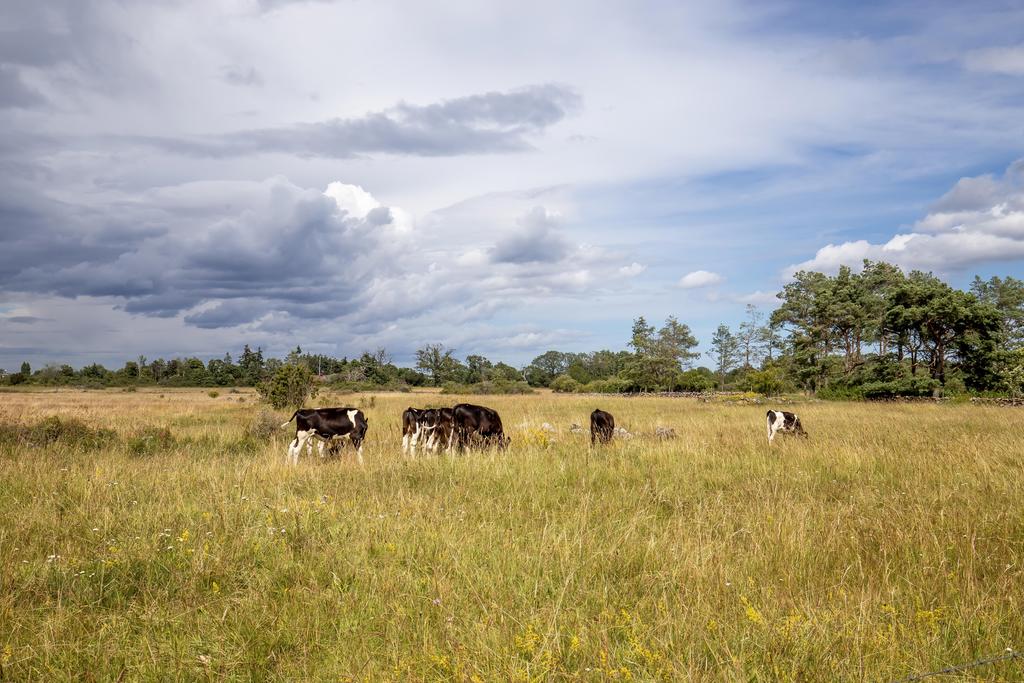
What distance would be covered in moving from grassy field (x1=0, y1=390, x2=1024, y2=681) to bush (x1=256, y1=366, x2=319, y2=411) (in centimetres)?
2101

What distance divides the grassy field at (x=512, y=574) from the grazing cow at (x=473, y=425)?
4173 millimetres

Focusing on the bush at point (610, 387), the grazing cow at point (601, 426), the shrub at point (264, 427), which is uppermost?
the grazing cow at point (601, 426)

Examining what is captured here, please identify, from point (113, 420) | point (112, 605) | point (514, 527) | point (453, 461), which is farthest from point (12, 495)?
point (113, 420)

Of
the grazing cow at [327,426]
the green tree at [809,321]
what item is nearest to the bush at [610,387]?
the green tree at [809,321]

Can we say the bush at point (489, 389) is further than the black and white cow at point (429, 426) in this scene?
Yes

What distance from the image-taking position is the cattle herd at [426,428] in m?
13.1

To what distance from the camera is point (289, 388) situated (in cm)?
2969

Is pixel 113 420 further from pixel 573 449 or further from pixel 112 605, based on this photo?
pixel 112 605

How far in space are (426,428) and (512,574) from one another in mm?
9221

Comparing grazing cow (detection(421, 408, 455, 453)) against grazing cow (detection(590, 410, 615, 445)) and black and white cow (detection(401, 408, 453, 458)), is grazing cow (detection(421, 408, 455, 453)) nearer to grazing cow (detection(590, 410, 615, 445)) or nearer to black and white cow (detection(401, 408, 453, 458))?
black and white cow (detection(401, 408, 453, 458))

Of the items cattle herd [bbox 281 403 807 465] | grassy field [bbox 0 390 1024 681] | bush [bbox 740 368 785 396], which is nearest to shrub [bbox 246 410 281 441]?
cattle herd [bbox 281 403 807 465]

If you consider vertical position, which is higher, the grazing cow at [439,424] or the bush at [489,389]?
the grazing cow at [439,424]

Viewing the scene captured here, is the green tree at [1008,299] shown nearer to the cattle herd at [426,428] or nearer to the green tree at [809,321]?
the green tree at [809,321]

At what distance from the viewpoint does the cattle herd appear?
515 inches
